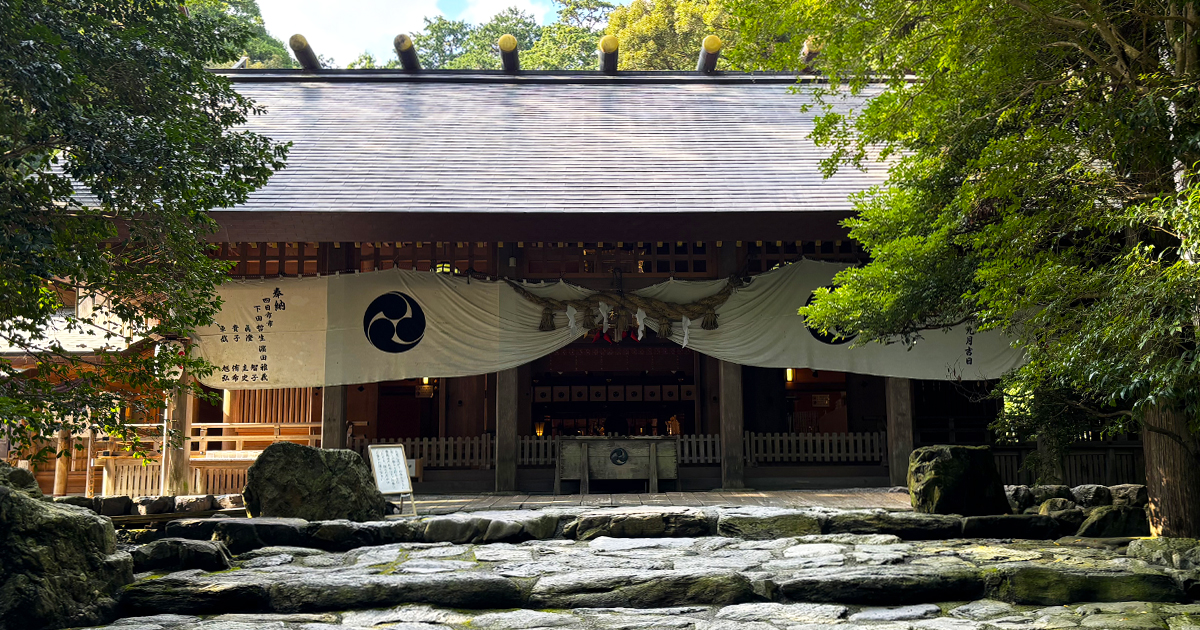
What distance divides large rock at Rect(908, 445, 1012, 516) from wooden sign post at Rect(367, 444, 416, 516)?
4735mm

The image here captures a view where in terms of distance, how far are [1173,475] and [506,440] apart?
23.9 ft

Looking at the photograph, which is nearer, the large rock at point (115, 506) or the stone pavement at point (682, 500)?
the large rock at point (115, 506)

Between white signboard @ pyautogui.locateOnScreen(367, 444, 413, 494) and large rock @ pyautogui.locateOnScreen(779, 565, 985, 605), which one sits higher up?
white signboard @ pyautogui.locateOnScreen(367, 444, 413, 494)

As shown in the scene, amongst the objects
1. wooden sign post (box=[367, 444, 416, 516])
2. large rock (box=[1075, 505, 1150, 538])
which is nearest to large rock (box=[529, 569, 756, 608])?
wooden sign post (box=[367, 444, 416, 516])

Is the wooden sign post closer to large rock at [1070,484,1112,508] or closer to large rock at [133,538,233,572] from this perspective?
large rock at [133,538,233,572]

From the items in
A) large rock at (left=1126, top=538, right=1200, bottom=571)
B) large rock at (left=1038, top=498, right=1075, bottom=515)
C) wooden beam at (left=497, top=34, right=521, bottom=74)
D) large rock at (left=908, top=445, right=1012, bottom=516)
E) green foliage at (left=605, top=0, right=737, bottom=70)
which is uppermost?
green foliage at (left=605, top=0, right=737, bottom=70)

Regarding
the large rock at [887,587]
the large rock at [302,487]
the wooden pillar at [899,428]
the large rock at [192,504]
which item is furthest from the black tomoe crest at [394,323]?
the large rock at [887,587]

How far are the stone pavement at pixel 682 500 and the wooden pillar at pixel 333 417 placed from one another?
1.35 metres

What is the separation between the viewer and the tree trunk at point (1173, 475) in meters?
6.62

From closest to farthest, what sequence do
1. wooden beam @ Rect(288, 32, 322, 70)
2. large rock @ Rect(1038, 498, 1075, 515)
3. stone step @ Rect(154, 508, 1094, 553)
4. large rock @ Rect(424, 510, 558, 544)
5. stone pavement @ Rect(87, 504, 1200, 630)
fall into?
stone pavement @ Rect(87, 504, 1200, 630) → stone step @ Rect(154, 508, 1094, 553) → large rock @ Rect(424, 510, 558, 544) → large rock @ Rect(1038, 498, 1075, 515) → wooden beam @ Rect(288, 32, 322, 70)

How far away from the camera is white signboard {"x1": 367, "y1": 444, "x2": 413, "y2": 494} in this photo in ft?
26.8

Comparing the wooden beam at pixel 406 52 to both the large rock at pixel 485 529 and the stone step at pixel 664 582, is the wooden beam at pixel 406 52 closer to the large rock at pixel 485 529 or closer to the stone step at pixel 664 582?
the large rock at pixel 485 529

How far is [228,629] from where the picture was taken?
4.51 meters

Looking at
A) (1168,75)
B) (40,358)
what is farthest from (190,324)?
(1168,75)
